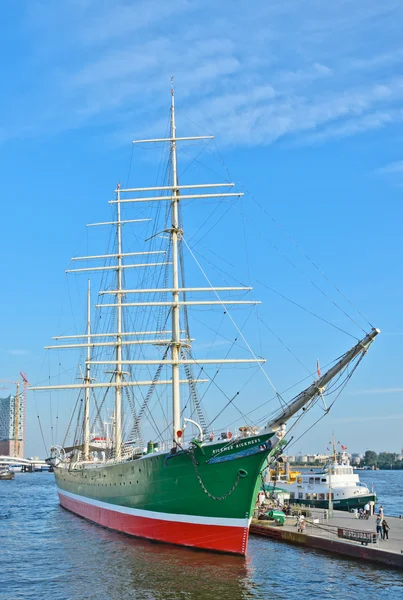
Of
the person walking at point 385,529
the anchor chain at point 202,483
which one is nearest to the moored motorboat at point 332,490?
the person walking at point 385,529

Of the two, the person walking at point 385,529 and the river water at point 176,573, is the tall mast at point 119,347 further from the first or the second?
the person walking at point 385,529

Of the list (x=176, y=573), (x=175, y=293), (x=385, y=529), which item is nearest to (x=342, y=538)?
(x=385, y=529)

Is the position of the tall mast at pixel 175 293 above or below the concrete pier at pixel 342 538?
above

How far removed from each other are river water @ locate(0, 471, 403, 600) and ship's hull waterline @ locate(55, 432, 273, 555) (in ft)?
2.71

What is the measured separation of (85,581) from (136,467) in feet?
33.5

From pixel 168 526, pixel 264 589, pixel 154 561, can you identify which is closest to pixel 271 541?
pixel 168 526

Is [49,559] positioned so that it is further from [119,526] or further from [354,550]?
[354,550]

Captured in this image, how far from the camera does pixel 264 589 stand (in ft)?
84.7

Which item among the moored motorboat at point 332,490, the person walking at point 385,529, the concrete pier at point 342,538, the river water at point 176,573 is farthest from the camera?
the moored motorboat at point 332,490

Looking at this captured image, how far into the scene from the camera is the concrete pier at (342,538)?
29.1m

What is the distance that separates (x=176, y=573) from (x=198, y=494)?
493cm

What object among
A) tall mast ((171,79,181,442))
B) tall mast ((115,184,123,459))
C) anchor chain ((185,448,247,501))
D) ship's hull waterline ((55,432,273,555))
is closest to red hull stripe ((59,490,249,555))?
ship's hull waterline ((55,432,273,555))

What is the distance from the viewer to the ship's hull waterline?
30.6 m

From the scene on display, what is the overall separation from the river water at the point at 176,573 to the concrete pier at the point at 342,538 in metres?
0.52
